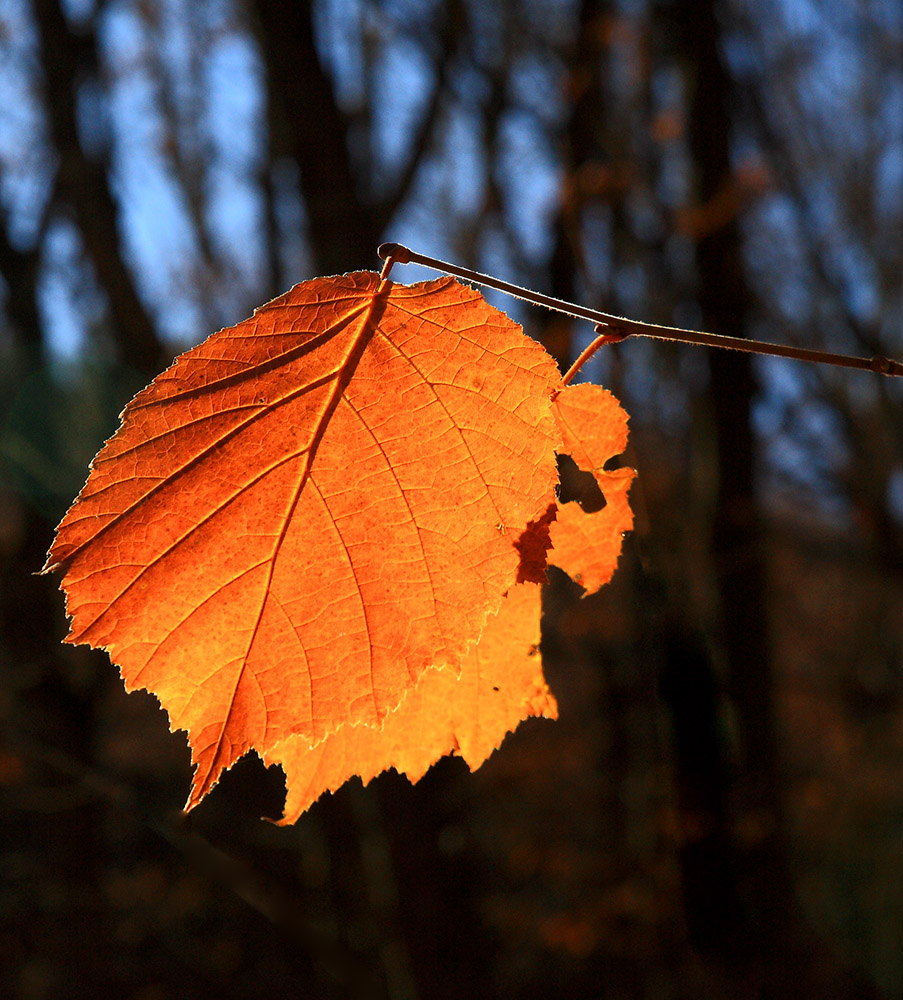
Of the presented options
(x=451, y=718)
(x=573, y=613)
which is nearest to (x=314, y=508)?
(x=451, y=718)

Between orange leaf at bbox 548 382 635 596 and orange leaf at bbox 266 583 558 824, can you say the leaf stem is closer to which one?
orange leaf at bbox 548 382 635 596

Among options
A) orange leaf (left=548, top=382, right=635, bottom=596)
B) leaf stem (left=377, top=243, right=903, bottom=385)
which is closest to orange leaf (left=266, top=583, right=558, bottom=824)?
orange leaf (left=548, top=382, right=635, bottom=596)

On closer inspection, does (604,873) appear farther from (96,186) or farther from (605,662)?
(96,186)

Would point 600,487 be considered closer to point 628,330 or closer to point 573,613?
point 628,330

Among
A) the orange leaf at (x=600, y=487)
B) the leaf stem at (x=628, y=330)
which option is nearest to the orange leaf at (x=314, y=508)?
the leaf stem at (x=628, y=330)

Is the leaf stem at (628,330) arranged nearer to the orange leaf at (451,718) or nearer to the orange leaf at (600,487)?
the orange leaf at (600,487)

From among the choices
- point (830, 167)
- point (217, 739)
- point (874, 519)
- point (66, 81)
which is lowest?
point (217, 739)

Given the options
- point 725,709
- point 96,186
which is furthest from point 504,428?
point 96,186
